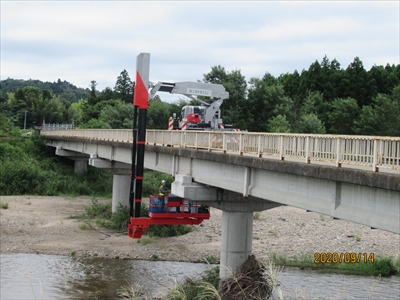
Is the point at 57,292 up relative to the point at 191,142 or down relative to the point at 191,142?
down

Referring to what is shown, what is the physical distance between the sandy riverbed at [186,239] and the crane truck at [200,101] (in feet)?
21.8

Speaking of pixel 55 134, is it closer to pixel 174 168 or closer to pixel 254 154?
pixel 174 168

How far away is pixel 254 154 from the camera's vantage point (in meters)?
16.1

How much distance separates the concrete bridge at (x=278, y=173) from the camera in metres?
10.5

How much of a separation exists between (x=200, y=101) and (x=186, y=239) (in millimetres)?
8146

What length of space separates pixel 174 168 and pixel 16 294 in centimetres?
814

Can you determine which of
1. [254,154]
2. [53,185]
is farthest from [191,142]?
[53,185]

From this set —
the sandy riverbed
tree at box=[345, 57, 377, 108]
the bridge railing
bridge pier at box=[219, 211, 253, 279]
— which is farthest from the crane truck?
tree at box=[345, 57, 377, 108]

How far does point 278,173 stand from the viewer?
14.6 m

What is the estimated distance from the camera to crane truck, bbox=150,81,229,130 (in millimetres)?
28523

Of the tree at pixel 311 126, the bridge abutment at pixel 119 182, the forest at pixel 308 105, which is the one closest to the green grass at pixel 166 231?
the bridge abutment at pixel 119 182
